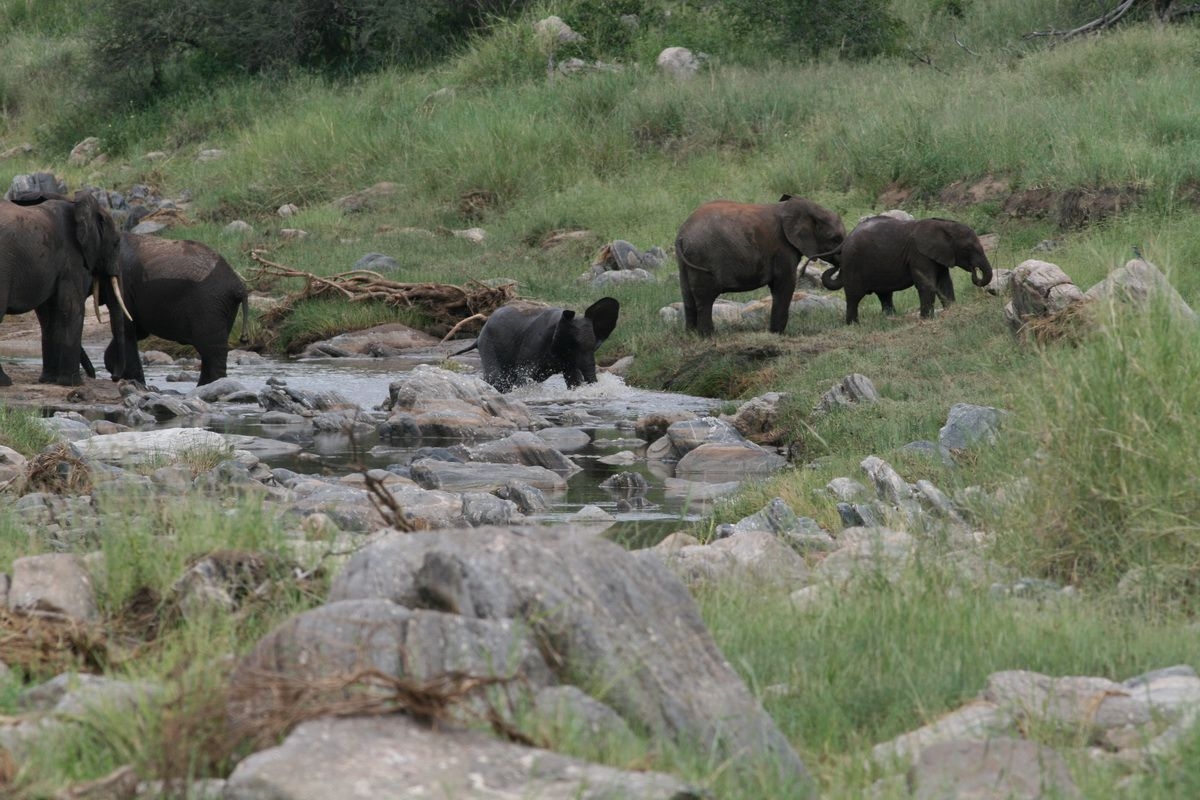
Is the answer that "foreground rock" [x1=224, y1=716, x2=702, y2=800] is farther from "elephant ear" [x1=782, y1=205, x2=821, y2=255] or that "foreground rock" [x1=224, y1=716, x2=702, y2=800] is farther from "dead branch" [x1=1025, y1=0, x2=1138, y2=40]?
"dead branch" [x1=1025, y1=0, x2=1138, y2=40]

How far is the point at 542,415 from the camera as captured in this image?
1170 centimetres

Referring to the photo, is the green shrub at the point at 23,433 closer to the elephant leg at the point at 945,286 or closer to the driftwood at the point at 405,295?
the driftwood at the point at 405,295

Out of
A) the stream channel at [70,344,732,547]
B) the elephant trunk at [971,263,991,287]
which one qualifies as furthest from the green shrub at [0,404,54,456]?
the elephant trunk at [971,263,991,287]

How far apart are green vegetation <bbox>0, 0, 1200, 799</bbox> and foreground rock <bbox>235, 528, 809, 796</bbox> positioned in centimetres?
18

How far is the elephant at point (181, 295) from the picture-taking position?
12.9m

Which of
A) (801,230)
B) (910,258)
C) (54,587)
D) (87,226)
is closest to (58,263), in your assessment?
(87,226)

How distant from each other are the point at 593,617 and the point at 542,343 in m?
9.25

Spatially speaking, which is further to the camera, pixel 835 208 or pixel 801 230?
pixel 835 208

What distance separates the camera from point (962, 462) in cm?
757

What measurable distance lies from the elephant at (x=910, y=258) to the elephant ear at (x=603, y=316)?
6.31 feet

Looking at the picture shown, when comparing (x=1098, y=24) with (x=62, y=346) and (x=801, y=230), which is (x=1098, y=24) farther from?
(x=62, y=346)

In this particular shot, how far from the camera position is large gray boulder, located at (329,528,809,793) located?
329 centimetres

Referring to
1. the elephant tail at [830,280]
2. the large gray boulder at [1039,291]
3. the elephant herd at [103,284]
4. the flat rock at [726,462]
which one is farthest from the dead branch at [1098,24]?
the flat rock at [726,462]

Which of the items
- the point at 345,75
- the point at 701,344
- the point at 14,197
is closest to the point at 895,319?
the point at 701,344
